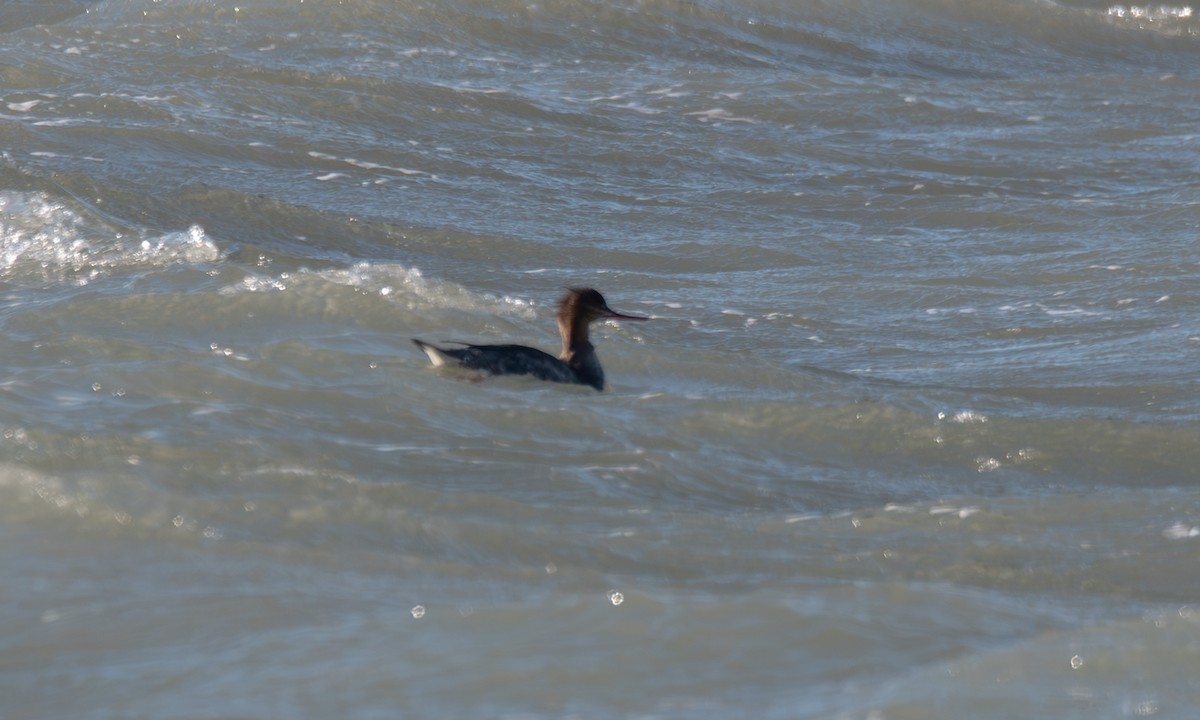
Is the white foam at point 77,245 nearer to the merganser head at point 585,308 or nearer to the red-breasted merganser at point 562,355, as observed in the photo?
the red-breasted merganser at point 562,355

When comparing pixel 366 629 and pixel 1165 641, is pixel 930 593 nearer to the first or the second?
pixel 1165 641

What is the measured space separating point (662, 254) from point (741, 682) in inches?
234

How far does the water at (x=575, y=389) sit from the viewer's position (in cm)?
391

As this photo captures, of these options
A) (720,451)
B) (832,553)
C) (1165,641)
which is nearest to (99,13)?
(720,451)

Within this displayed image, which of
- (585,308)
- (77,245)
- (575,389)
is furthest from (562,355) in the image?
(77,245)

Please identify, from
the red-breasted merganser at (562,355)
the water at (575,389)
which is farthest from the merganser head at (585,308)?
the water at (575,389)

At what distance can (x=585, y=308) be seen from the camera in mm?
7301

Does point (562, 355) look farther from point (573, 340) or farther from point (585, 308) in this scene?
point (585, 308)

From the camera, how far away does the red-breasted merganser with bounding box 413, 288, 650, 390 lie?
6.52 m

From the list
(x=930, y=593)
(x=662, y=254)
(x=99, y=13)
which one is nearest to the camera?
(x=930, y=593)

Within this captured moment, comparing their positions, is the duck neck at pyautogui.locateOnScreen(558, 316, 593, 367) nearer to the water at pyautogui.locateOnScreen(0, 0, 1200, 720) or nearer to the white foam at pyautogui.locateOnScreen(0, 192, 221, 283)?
the water at pyautogui.locateOnScreen(0, 0, 1200, 720)

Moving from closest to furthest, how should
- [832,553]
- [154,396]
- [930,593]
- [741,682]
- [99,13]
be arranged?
[741,682]
[930,593]
[832,553]
[154,396]
[99,13]

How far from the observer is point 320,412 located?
5.86 metres

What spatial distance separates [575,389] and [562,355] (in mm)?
539
